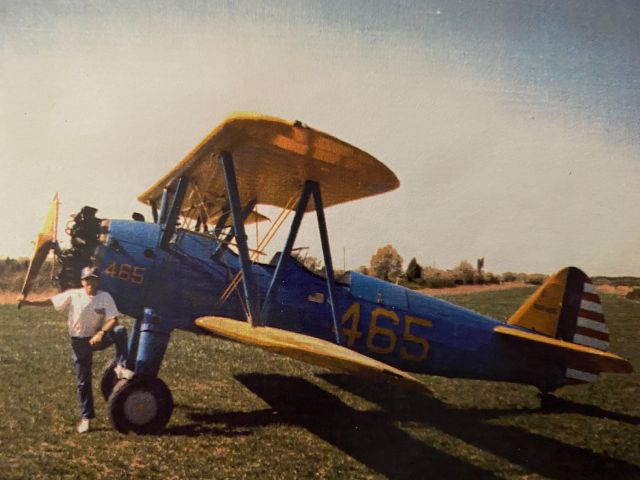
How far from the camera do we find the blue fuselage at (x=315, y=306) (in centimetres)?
528

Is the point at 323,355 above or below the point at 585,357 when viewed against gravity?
below

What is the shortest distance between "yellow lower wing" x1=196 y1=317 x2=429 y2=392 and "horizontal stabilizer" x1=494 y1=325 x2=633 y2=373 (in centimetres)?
264

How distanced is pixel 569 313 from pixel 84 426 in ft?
21.0

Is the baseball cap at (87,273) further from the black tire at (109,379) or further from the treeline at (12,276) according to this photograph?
the treeline at (12,276)

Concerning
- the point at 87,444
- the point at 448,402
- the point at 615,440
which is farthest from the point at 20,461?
the point at 615,440

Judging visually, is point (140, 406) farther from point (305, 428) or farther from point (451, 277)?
point (451, 277)

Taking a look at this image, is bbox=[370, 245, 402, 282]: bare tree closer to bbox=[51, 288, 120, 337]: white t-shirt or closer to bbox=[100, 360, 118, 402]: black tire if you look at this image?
bbox=[100, 360, 118, 402]: black tire

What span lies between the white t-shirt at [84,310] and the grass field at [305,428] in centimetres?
95

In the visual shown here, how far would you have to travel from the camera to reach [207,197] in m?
6.73

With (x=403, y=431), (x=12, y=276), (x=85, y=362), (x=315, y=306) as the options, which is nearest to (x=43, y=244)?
(x=85, y=362)

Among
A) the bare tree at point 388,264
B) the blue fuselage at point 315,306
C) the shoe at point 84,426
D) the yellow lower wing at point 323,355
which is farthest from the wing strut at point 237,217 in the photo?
the bare tree at point 388,264

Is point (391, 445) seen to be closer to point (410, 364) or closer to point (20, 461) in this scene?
point (410, 364)

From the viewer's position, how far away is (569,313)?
6.67 metres

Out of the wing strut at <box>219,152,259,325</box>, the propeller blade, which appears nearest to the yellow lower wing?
the wing strut at <box>219,152,259,325</box>
